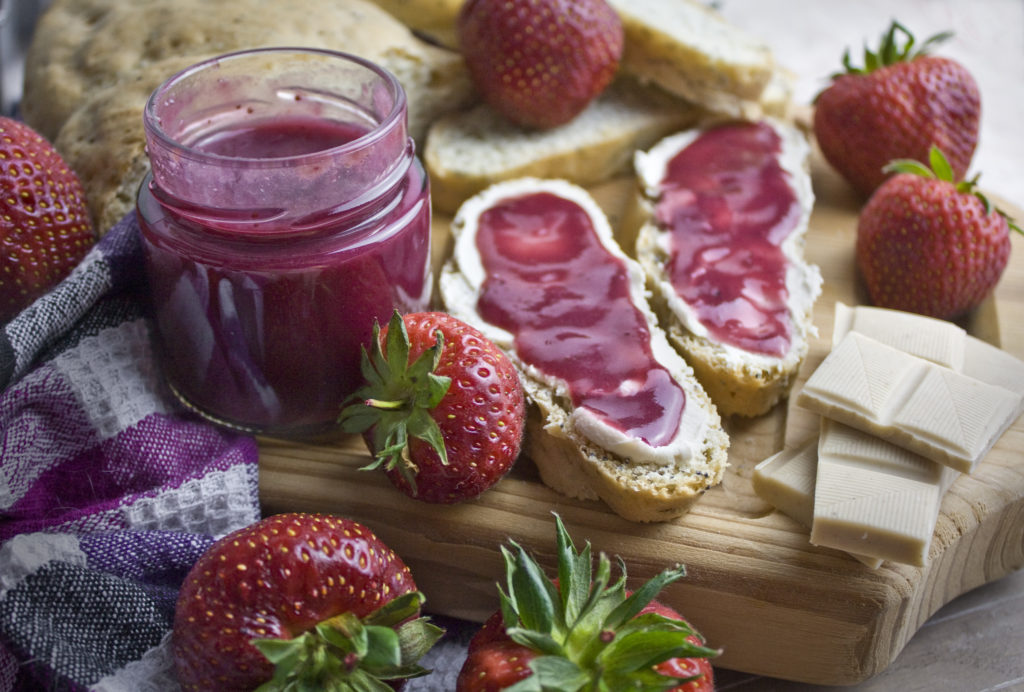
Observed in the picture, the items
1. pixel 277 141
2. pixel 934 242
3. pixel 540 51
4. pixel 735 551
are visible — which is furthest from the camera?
pixel 540 51

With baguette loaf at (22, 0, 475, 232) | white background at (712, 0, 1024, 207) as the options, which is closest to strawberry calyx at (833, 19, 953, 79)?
white background at (712, 0, 1024, 207)

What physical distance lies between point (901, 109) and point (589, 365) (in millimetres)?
1365

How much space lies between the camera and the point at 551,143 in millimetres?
2994

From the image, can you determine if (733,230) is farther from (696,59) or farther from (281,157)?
(281,157)

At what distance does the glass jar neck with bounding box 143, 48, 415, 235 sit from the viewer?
6.23 ft

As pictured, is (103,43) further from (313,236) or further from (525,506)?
(525,506)

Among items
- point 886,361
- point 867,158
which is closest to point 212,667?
point 886,361

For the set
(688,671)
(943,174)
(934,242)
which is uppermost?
(943,174)

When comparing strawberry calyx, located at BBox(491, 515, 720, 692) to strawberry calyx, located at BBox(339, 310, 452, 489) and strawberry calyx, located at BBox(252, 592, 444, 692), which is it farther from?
strawberry calyx, located at BBox(339, 310, 452, 489)

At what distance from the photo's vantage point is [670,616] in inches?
69.4

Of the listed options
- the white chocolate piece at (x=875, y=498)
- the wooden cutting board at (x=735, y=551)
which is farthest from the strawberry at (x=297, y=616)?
the white chocolate piece at (x=875, y=498)

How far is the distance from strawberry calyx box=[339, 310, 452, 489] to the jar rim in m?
0.36

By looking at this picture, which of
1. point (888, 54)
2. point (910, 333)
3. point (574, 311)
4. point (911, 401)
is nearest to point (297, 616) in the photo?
point (574, 311)

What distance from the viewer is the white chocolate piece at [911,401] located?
1952 millimetres
